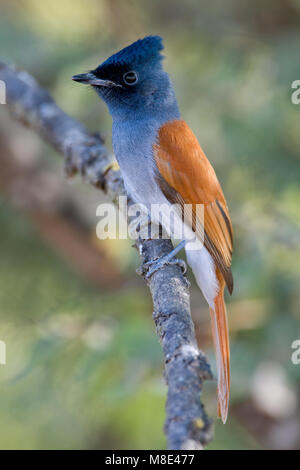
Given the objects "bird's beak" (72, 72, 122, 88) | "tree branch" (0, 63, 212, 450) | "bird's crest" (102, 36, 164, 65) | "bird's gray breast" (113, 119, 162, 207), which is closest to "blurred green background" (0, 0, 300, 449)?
"tree branch" (0, 63, 212, 450)

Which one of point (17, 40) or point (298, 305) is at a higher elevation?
point (17, 40)

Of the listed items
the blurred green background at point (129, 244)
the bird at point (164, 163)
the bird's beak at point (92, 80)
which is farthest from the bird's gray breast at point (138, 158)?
the blurred green background at point (129, 244)

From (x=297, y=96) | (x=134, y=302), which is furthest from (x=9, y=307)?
(x=297, y=96)

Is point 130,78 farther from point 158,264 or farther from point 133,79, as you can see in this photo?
point 158,264

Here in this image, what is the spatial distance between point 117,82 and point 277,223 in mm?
1051

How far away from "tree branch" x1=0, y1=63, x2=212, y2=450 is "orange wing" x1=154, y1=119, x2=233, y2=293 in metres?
0.21

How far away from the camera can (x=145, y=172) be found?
2.88 meters

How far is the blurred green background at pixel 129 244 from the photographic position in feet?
9.36

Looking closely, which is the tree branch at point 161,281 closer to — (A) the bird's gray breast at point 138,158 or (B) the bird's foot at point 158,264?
(B) the bird's foot at point 158,264

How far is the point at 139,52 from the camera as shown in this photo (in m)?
2.90

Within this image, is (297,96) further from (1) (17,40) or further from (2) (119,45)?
(1) (17,40)

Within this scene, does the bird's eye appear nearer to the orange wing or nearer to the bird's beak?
the bird's beak

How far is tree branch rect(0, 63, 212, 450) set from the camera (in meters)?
1.37

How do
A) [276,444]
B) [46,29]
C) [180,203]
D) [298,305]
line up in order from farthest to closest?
[46,29], [276,444], [298,305], [180,203]
